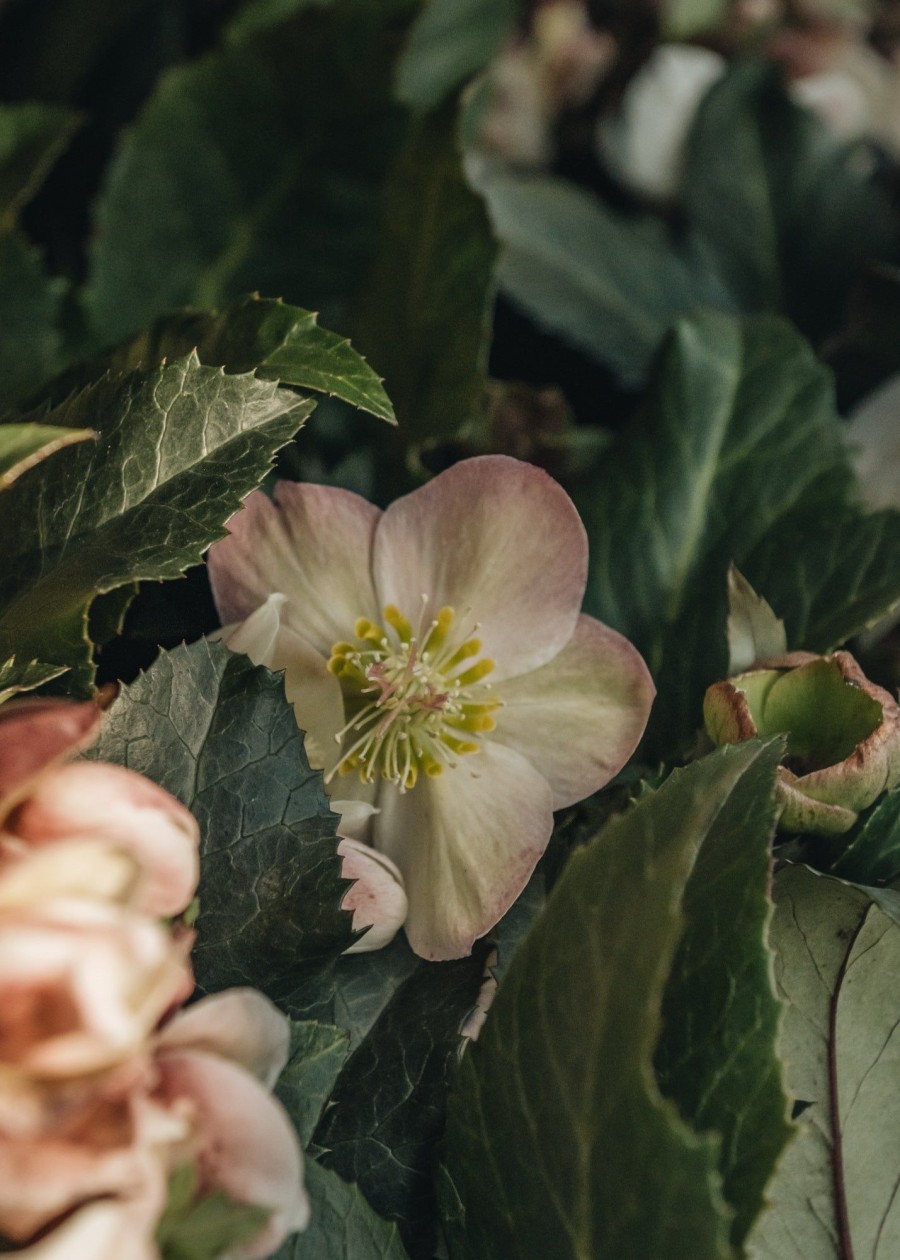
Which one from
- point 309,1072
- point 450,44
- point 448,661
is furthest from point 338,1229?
point 450,44

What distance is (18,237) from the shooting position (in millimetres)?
438

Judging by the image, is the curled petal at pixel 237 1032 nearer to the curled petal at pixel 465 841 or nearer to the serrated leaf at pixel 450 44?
the curled petal at pixel 465 841

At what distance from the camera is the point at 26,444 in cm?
24

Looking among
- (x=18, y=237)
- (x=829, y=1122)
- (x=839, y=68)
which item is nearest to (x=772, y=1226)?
(x=829, y=1122)

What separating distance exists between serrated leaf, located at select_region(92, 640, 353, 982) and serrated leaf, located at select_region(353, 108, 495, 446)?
16 centimetres

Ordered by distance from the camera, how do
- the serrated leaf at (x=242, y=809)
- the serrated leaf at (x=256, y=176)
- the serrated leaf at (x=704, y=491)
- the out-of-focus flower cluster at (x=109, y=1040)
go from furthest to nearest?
the serrated leaf at (x=256, y=176) < the serrated leaf at (x=704, y=491) < the serrated leaf at (x=242, y=809) < the out-of-focus flower cluster at (x=109, y=1040)

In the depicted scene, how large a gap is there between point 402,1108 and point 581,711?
11 cm

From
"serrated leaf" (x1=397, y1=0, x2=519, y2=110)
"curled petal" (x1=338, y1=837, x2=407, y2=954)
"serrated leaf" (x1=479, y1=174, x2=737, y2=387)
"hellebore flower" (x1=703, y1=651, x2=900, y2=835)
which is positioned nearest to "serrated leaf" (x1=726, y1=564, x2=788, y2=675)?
"hellebore flower" (x1=703, y1=651, x2=900, y2=835)

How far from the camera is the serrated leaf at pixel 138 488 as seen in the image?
276 millimetres

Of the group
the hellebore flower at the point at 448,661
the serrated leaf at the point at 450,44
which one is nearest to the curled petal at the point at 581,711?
the hellebore flower at the point at 448,661

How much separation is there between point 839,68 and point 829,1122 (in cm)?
59

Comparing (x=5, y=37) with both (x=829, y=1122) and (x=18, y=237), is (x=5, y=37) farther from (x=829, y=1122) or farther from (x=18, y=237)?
(x=829, y=1122)

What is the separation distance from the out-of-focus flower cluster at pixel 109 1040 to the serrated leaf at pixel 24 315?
0.25 meters

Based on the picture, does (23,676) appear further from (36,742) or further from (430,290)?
(430,290)
